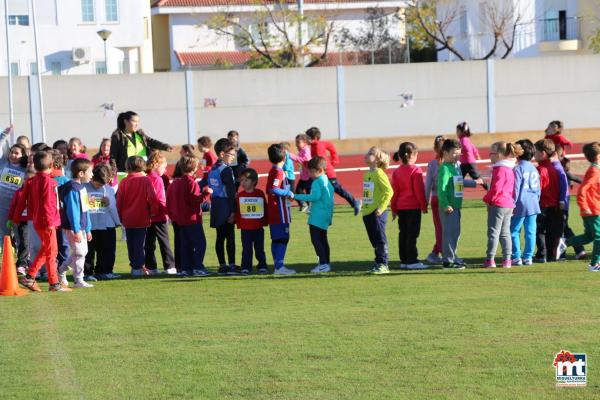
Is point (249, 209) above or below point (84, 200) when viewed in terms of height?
below

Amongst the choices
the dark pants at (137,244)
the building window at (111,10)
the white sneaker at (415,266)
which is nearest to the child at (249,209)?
the dark pants at (137,244)

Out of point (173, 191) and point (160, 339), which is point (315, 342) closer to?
point (160, 339)

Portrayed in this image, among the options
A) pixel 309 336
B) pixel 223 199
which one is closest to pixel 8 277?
pixel 223 199

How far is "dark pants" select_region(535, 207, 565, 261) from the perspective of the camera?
1500 cm

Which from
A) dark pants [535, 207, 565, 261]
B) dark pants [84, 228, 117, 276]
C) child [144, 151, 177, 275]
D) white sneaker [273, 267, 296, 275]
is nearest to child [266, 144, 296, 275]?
white sneaker [273, 267, 296, 275]

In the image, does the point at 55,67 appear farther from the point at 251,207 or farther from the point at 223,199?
the point at 251,207

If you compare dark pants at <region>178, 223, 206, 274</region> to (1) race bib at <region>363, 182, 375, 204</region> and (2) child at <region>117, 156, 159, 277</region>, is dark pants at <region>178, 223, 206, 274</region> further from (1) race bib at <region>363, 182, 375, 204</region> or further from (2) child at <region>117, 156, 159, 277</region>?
(1) race bib at <region>363, 182, 375, 204</region>

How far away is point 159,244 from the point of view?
49.5 feet

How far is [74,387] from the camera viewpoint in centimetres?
852

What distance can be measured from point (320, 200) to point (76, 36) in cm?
4558

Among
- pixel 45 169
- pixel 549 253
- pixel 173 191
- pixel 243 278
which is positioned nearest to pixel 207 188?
pixel 173 191

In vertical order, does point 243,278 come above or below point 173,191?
below

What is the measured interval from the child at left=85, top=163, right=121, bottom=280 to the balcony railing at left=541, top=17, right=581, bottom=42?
174 feet

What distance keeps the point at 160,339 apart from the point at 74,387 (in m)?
1.67
